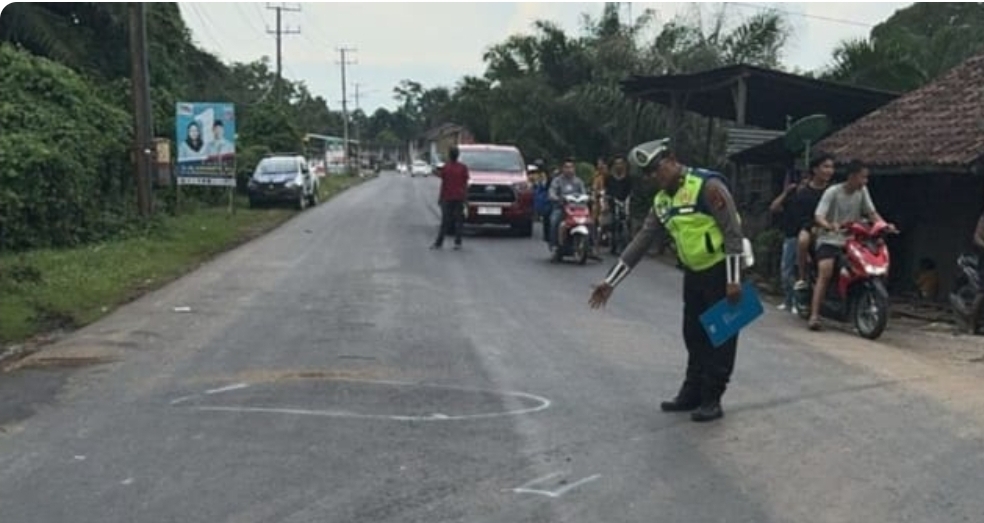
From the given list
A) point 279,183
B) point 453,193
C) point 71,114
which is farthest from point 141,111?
point 279,183

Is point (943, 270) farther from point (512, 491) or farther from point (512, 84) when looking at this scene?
point (512, 84)

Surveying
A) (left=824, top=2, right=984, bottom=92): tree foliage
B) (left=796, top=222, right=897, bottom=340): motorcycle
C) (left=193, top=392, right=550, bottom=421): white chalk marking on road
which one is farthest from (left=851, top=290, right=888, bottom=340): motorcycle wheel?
(left=824, top=2, right=984, bottom=92): tree foliage

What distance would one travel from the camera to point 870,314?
37.6 feet

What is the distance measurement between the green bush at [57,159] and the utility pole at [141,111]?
491 mm

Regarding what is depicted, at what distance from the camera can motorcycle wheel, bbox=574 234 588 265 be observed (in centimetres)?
1858

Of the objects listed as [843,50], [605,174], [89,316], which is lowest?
[89,316]

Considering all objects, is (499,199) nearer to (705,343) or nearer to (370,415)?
(705,343)

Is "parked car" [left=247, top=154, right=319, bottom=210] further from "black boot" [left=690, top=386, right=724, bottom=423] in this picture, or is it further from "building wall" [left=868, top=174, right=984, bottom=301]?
"black boot" [left=690, top=386, right=724, bottom=423]

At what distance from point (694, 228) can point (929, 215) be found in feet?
32.9

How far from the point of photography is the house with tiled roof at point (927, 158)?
48.3 ft

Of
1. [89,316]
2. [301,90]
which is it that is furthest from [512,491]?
[301,90]

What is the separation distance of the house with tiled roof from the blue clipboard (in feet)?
23.8

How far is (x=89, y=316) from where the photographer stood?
12.7m

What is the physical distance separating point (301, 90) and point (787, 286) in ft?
363
